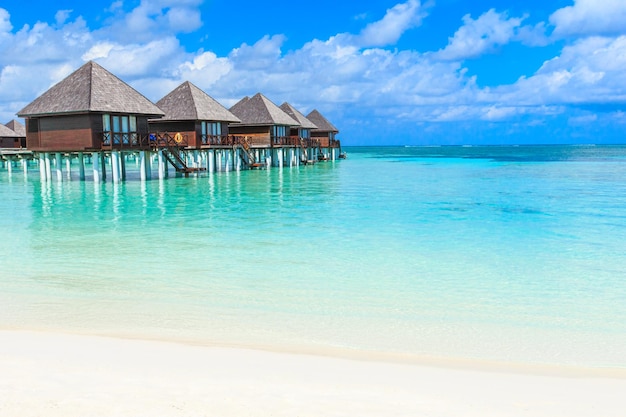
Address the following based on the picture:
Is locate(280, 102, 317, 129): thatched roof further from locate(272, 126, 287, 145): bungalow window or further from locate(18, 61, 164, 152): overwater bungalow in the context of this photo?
locate(18, 61, 164, 152): overwater bungalow

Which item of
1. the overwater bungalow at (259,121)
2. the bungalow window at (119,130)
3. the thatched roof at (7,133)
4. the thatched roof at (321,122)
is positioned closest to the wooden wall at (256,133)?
the overwater bungalow at (259,121)

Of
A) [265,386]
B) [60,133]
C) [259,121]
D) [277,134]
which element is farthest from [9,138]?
[265,386]

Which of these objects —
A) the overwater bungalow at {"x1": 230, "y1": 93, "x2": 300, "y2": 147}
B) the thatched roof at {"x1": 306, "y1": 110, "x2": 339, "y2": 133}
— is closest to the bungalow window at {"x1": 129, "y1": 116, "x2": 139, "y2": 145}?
the overwater bungalow at {"x1": 230, "y1": 93, "x2": 300, "y2": 147}

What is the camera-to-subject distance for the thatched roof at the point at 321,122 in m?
62.6

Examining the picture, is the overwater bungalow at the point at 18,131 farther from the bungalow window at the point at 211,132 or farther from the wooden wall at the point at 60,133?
the wooden wall at the point at 60,133

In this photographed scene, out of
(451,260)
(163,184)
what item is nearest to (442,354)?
(451,260)

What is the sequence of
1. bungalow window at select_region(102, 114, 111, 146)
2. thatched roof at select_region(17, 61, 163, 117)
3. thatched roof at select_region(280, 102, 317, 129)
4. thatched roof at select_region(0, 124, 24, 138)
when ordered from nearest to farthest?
thatched roof at select_region(17, 61, 163, 117) < bungalow window at select_region(102, 114, 111, 146) < thatched roof at select_region(0, 124, 24, 138) < thatched roof at select_region(280, 102, 317, 129)

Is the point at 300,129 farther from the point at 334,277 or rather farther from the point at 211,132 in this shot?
the point at 334,277

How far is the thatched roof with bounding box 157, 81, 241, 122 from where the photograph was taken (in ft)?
111

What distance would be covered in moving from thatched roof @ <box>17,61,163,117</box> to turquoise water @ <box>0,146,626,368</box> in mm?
9363

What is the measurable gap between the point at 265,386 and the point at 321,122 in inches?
2364

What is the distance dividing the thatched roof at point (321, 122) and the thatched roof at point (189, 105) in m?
26.7

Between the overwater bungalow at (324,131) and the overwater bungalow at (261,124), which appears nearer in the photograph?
the overwater bungalow at (261,124)

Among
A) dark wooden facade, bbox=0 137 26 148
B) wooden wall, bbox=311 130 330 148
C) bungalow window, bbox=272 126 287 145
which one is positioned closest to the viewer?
bungalow window, bbox=272 126 287 145
